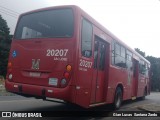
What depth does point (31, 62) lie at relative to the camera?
8695 mm

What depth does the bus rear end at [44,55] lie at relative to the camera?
8023 millimetres

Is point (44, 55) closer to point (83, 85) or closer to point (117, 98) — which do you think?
point (83, 85)

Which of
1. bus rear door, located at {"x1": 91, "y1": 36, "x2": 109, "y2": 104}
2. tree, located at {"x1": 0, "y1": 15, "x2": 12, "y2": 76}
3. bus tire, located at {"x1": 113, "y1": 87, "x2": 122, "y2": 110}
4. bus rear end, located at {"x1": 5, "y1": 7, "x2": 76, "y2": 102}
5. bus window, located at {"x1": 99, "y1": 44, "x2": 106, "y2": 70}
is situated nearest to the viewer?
bus rear end, located at {"x1": 5, "y1": 7, "x2": 76, "y2": 102}

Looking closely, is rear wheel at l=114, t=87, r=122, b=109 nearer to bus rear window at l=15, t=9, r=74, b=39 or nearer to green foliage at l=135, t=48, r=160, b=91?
bus rear window at l=15, t=9, r=74, b=39

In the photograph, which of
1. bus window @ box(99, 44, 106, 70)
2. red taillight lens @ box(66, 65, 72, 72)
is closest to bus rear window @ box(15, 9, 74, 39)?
red taillight lens @ box(66, 65, 72, 72)

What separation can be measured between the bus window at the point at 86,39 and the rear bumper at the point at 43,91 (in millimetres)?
1305

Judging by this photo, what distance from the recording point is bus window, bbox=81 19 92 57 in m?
8.59

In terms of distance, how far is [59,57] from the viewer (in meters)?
8.20

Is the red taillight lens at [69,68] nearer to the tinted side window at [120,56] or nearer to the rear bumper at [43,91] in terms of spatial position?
the rear bumper at [43,91]

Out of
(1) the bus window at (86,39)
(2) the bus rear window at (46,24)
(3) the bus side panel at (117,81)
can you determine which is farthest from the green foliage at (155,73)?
(2) the bus rear window at (46,24)

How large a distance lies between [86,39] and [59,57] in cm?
112

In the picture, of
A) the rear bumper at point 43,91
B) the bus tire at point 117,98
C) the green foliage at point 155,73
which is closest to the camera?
the rear bumper at point 43,91

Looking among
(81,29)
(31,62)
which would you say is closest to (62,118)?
(31,62)

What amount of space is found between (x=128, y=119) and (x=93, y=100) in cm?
131
